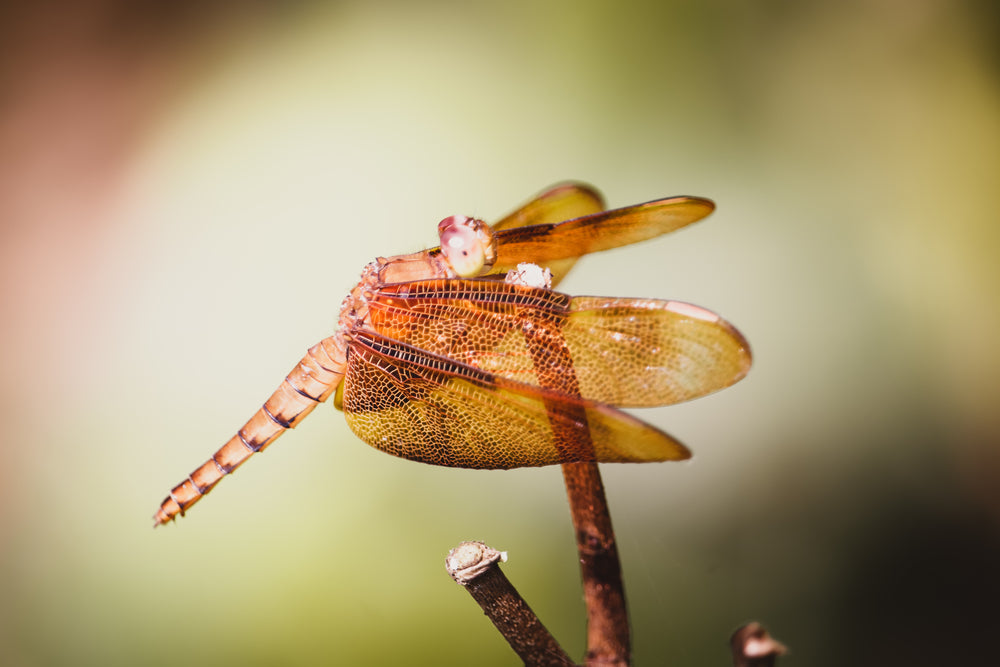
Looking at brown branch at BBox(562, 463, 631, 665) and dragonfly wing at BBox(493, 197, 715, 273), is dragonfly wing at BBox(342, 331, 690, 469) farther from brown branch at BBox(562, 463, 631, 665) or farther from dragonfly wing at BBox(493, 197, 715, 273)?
dragonfly wing at BBox(493, 197, 715, 273)

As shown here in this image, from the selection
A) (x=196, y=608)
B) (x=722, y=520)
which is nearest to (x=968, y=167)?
(x=722, y=520)

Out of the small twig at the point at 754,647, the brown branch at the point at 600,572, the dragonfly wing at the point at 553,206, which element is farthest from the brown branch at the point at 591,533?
the dragonfly wing at the point at 553,206

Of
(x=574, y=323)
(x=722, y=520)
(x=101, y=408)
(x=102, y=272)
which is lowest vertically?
(x=722, y=520)

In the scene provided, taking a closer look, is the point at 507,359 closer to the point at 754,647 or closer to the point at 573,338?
the point at 573,338

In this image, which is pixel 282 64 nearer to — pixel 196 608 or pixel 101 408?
pixel 101 408

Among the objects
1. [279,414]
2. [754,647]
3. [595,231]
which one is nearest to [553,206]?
[595,231]

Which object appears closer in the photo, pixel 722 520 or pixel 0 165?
pixel 722 520

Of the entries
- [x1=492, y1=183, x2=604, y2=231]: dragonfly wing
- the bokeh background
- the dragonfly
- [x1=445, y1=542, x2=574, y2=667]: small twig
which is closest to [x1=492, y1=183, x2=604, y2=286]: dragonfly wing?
[x1=492, y1=183, x2=604, y2=231]: dragonfly wing
